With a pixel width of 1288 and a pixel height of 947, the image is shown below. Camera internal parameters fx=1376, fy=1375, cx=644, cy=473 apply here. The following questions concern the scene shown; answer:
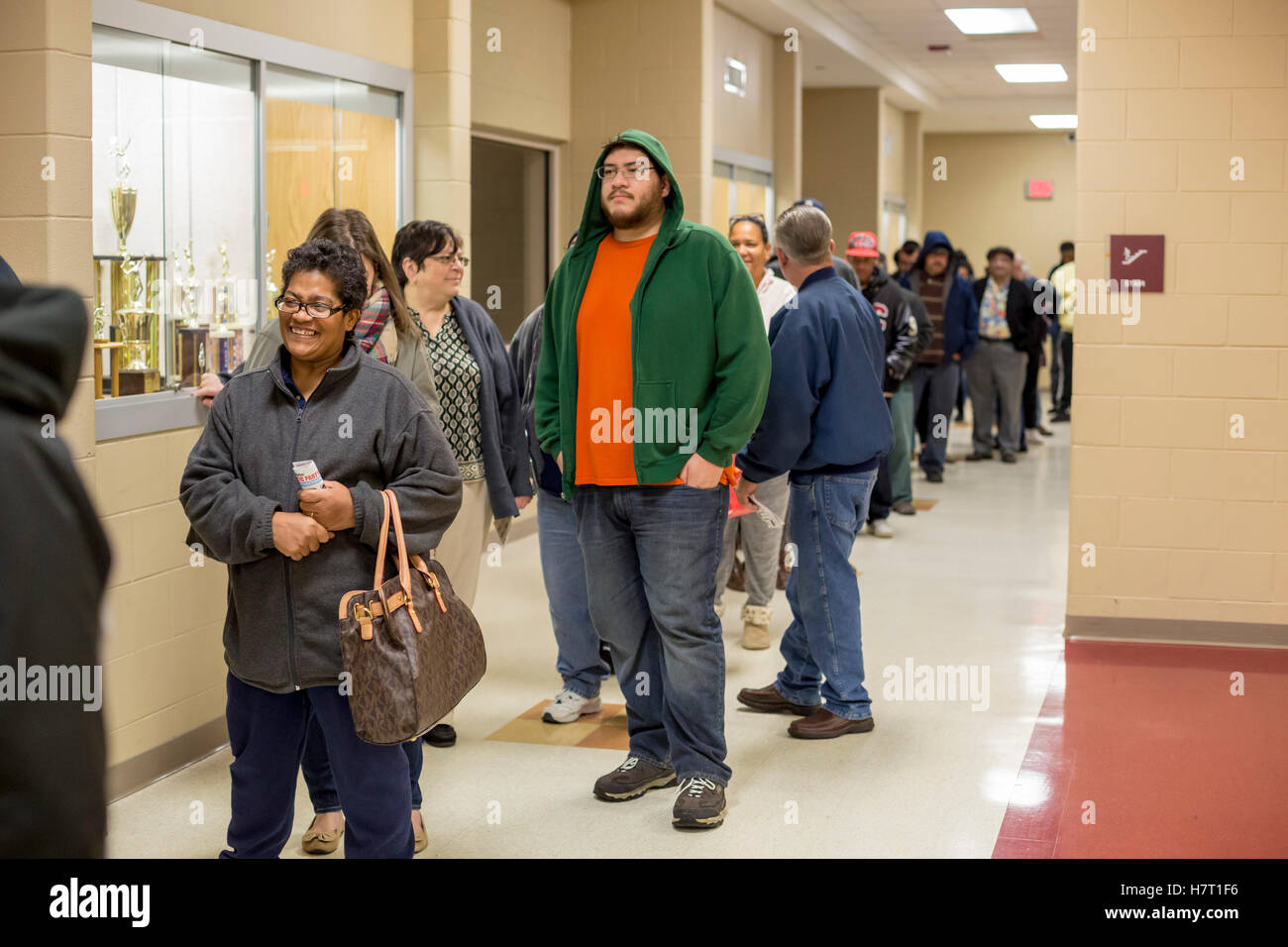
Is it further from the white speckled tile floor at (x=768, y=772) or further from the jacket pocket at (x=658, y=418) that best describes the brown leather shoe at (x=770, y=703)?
the jacket pocket at (x=658, y=418)

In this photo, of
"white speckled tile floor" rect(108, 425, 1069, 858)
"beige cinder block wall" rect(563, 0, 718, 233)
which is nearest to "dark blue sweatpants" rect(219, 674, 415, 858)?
"white speckled tile floor" rect(108, 425, 1069, 858)

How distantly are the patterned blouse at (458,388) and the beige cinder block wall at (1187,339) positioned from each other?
275cm

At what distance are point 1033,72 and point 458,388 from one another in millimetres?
12452

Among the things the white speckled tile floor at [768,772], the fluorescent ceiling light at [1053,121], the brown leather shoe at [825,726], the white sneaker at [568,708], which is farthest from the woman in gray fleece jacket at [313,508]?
the fluorescent ceiling light at [1053,121]

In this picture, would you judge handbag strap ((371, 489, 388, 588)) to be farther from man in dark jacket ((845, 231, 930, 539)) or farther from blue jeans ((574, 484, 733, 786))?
man in dark jacket ((845, 231, 930, 539))

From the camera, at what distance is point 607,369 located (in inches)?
135

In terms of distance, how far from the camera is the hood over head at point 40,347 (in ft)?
3.53

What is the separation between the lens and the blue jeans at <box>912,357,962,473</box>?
34.0 ft

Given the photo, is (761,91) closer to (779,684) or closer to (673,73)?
Result: (673,73)

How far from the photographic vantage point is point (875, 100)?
49.7 feet

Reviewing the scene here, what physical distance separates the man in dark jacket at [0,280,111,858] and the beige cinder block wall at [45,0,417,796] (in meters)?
1.94

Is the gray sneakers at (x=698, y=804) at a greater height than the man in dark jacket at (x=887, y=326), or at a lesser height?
lesser

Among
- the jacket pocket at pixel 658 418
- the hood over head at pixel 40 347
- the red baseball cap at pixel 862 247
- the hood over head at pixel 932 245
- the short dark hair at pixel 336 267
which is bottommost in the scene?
the jacket pocket at pixel 658 418
